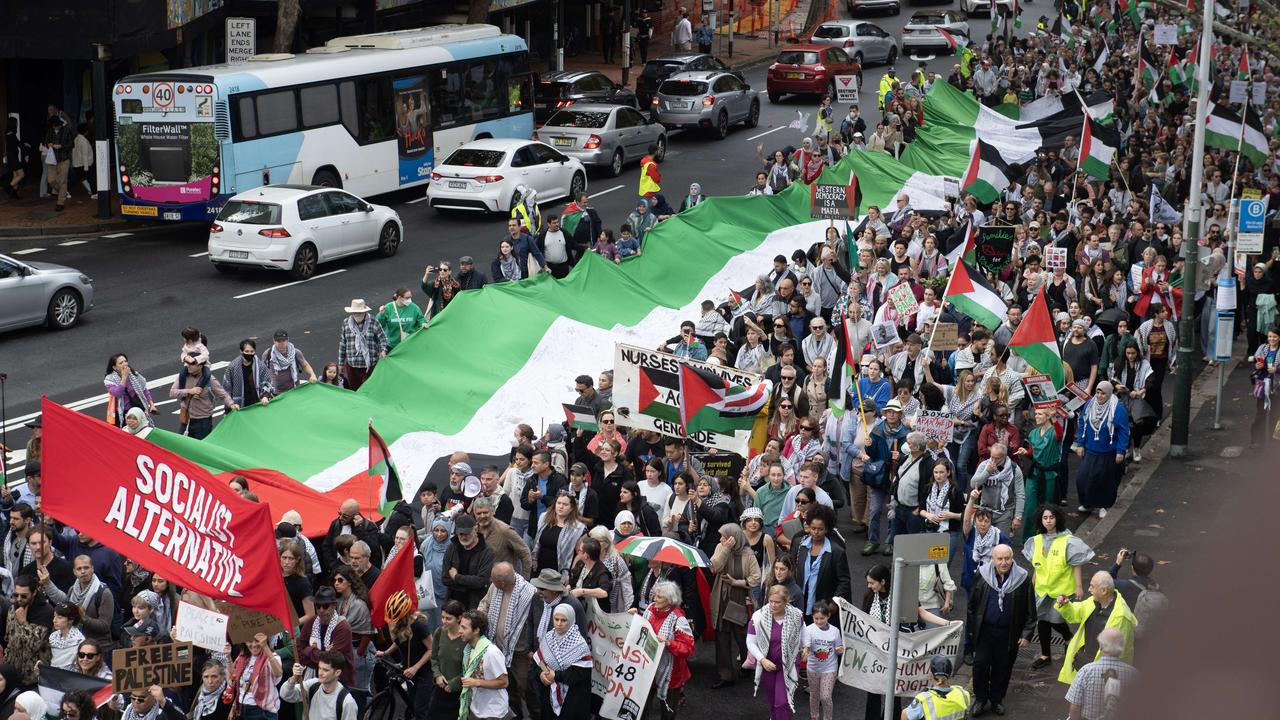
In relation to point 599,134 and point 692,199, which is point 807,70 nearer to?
point 599,134

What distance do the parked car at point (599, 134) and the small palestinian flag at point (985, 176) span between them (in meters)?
11.4

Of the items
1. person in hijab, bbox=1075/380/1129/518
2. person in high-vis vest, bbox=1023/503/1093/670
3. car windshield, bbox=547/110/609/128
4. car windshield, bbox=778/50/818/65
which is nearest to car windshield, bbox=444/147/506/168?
car windshield, bbox=547/110/609/128

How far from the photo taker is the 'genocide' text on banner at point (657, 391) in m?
13.6

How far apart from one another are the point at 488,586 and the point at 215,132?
17968 millimetres

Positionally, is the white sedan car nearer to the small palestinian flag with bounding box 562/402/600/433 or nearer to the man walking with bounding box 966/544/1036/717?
the small palestinian flag with bounding box 562/402/600/433

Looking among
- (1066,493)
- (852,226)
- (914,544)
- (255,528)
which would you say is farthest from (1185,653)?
(852,226)

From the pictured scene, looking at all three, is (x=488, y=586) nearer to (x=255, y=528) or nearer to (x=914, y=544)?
(x=255, y=528)

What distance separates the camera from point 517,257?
830 inches

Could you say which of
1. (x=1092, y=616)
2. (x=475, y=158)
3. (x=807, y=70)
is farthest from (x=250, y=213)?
(x=807, y=70)

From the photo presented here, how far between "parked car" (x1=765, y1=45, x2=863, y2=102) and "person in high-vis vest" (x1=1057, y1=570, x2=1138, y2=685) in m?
33.9

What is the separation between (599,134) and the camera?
3353cm

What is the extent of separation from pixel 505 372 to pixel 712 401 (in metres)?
4.06

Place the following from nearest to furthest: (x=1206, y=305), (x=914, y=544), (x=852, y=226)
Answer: (x=914, y=544), (x=1206, y=305), (x=852, y=226)

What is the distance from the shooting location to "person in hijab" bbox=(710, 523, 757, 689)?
1145cm
